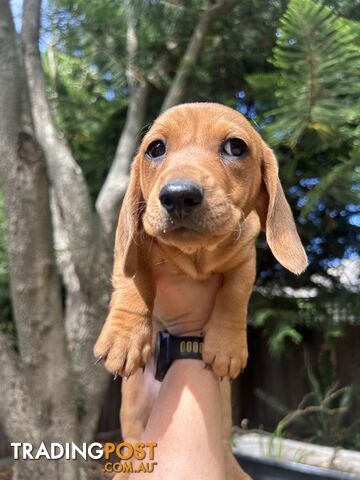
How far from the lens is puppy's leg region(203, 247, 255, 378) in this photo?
3.60ft

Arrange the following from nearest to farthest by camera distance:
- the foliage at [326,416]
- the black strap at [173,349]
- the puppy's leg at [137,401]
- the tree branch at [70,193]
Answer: the black strap at [173,349]
the puppy's leg at [137,401]
the tree branch at [70,193]
the foliage at [326,416]

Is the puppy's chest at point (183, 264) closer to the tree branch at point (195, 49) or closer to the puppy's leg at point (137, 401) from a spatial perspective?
the puppy's leg at point (137, 401)

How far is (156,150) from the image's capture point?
1.17m

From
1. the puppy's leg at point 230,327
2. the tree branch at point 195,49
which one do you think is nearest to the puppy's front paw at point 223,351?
the puppy's leg at point 230,327

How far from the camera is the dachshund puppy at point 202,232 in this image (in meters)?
0.99

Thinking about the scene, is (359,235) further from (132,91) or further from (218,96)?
(132,91)

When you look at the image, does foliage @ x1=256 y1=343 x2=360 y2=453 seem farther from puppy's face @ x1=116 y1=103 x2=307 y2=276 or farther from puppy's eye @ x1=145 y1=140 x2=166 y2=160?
puppy's eye @ x1=145 y1=140 x2=166 y2=160

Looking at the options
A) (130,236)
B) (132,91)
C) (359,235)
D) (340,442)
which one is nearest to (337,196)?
(359,235)

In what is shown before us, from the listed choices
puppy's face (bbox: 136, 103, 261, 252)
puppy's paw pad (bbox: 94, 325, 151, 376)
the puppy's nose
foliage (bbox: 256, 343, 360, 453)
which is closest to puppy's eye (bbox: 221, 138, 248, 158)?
puppy's face (bbox: 136, 103, 261, 252)

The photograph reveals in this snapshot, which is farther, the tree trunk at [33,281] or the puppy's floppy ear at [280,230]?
the tree trunk at [33,281]

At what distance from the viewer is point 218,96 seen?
285cm

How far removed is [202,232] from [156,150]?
318 mm

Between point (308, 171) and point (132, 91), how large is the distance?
1302 mm

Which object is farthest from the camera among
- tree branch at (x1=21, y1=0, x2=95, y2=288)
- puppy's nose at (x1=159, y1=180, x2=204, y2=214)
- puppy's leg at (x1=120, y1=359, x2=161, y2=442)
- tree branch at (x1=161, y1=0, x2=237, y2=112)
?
tree branch at (x1=21, y1=0, x2=95, y2=288)
